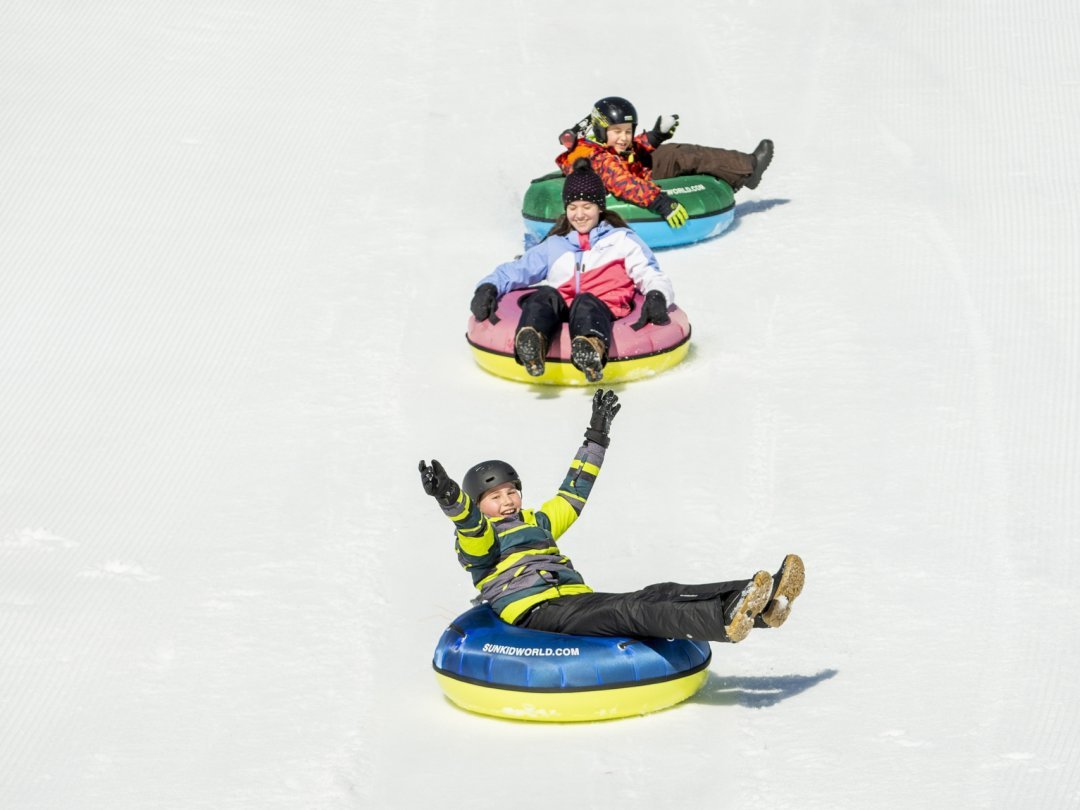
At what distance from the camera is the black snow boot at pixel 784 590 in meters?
5.48

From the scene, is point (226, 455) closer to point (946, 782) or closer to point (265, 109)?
point (946, 782)

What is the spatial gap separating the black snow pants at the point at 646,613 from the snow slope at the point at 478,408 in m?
0.34

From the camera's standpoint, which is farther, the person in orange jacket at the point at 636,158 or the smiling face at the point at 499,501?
the person in orange jacket at the point at 636,158

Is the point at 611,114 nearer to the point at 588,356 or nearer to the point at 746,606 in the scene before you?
the point at 588,356

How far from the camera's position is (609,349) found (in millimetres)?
8938

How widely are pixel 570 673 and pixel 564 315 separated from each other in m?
3.72

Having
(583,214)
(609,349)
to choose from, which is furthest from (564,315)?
(583,214)

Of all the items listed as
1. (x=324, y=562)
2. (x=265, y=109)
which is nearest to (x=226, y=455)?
(x=324, y=562)

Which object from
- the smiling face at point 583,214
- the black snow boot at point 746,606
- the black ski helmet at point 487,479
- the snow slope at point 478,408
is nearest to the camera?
the black snow boot at point 746,606

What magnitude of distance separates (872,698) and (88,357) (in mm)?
5680

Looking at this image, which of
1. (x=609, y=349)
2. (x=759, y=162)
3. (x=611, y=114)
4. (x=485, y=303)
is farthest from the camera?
(x=759, y=162)

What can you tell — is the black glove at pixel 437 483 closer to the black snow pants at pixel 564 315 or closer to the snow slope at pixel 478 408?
the snow slope at pixel 478 408

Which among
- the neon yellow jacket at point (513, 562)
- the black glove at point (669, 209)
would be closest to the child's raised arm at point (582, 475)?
the neon yellow jacket at point (513, 562)

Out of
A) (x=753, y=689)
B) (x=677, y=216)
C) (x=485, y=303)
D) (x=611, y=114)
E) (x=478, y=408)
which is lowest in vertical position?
(x=753, y=689)
